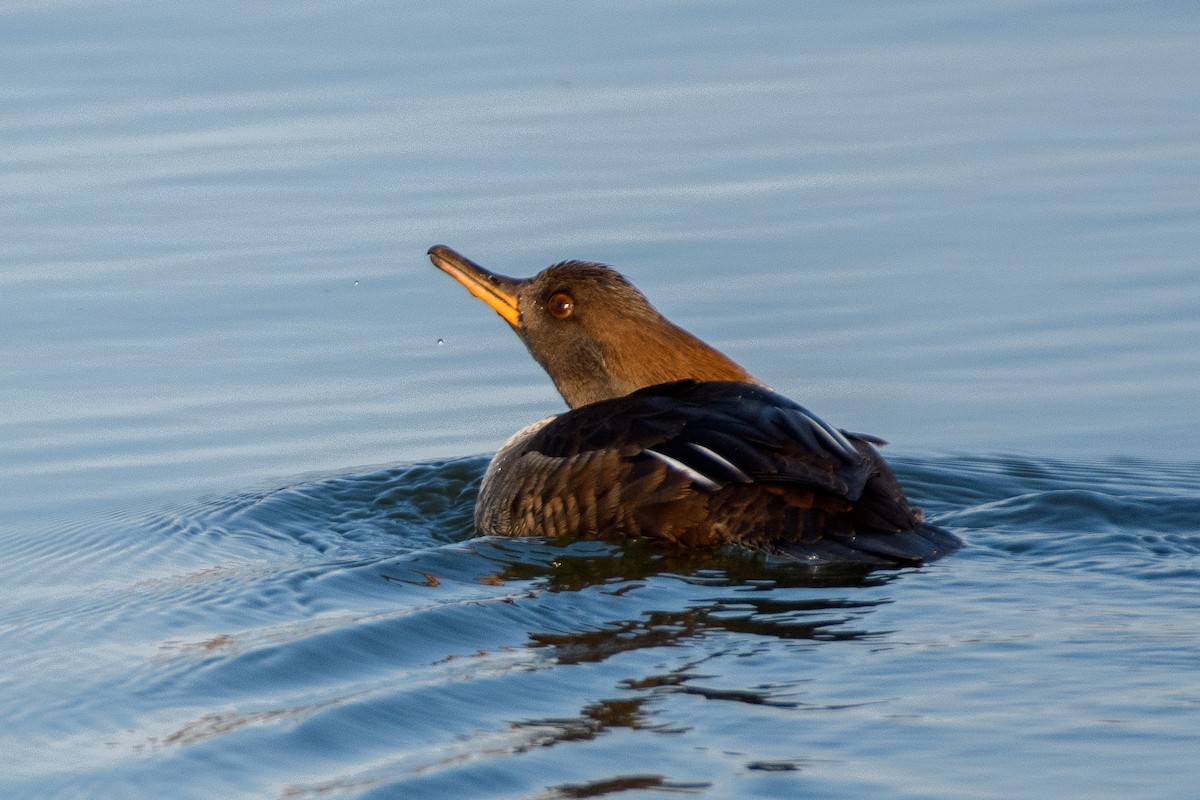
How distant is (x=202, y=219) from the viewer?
1256 cm

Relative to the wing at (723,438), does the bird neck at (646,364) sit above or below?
above

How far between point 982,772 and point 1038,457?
429 cm

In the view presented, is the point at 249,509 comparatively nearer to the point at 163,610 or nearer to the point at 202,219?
the point at 163,610

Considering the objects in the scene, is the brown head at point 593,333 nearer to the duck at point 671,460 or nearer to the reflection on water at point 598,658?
the duck at point 671,460

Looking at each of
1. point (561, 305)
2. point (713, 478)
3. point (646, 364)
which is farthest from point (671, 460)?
point (561, 305)

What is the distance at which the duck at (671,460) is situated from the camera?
7613 millimetres

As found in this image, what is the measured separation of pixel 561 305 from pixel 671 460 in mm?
1663

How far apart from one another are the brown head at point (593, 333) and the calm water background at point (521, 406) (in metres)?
0.80

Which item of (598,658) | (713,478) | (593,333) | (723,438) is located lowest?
(598,658)

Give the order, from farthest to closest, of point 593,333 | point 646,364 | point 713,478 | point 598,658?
point 593,333 → point 646,364 → point 713,478 → point 598,658

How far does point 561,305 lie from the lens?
9.35 meters

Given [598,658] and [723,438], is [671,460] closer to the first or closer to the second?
[723,438]

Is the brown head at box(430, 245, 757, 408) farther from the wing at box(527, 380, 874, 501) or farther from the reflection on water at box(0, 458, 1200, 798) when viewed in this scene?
the reflection on water at box(0, 458, 1200, 798)

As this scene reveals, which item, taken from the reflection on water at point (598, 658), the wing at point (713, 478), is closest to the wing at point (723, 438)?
the wing at point (713, 478)
